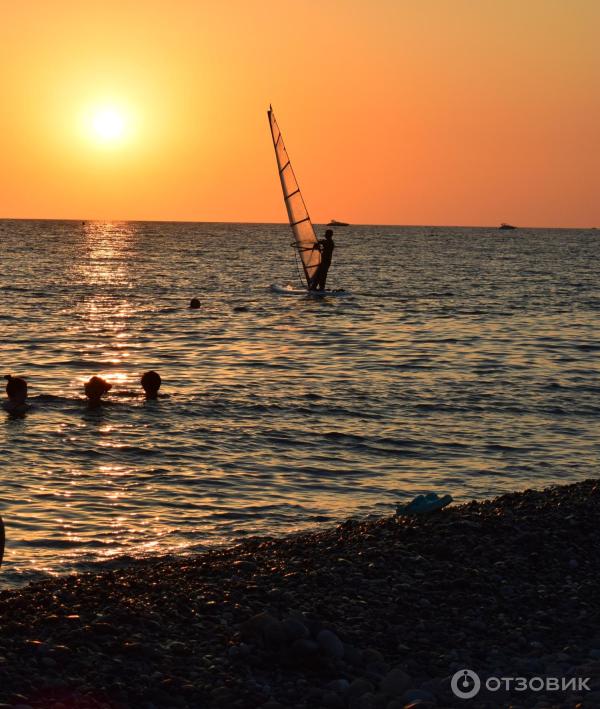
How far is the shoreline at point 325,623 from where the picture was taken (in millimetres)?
7195

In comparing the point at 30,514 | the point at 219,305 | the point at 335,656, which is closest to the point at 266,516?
the point at 30,514

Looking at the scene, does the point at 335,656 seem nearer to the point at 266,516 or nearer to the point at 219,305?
the point at 266,516

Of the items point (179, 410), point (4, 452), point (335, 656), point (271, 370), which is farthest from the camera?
point (271, 370)

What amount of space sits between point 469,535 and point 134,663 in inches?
A: 172

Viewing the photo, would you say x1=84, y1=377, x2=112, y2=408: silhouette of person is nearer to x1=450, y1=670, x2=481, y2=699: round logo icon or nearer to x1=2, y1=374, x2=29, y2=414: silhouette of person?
x1=2, y1=374, x2=29, y2=414: silhouette of person

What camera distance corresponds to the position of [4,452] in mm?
16031

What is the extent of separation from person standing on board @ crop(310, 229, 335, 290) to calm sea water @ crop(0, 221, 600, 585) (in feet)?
7.25

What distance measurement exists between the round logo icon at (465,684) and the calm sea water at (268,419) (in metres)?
4.57

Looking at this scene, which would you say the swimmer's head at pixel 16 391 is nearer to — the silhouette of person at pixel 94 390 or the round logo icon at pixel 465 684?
the silhouette of person at pixel 94 390

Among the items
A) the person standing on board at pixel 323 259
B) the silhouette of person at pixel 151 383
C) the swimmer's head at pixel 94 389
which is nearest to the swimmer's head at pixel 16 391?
the swimmer's head at pixel 94 389

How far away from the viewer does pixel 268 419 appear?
19344 mm

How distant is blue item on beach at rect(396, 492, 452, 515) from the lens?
1217 cm

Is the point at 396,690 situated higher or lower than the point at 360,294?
lower

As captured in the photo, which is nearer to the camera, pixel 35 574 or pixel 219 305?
pixel 35 574
